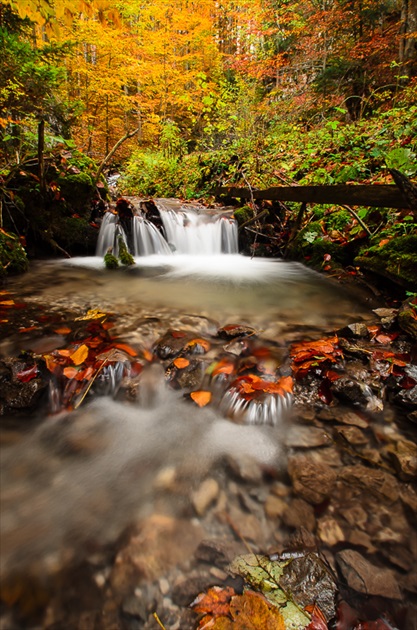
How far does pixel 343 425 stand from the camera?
2.04 m

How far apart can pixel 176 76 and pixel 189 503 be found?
727 inches

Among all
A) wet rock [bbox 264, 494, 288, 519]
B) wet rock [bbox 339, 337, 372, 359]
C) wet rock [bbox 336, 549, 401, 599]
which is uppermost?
wet rock [bbox 339, 337, 372, 359]

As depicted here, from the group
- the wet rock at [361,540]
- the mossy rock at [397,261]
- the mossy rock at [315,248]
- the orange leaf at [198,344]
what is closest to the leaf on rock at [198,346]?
the orange leaf at [198,344]

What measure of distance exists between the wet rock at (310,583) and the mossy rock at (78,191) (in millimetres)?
7224

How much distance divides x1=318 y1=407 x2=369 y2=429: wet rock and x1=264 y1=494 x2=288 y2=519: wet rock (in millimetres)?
716

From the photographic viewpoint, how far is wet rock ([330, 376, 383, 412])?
7.18ft

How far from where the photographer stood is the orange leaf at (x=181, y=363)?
2.62m

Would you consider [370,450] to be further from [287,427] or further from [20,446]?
[20,446]

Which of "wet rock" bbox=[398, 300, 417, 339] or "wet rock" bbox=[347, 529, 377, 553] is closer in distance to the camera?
"wet rock" bbox=[347, 529, 377, 553]

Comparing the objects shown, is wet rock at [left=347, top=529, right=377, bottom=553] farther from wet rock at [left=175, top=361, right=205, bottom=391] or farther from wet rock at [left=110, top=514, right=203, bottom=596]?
wet rock at [left=175, top=361, right=205, bottom=391]

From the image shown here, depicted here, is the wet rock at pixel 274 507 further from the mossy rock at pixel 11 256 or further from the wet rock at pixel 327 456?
the mossy rock at pixel 11 256

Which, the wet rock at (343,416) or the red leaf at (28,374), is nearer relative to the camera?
the wet rock at (343,416)

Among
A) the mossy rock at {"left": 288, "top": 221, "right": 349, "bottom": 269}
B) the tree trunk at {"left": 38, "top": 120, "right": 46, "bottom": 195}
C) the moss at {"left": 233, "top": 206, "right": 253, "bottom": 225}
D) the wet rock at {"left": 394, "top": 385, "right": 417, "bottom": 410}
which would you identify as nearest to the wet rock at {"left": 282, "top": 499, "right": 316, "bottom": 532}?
the wet rock at {"left": 394, "top": 385, "right": 417, "bottom": 410}

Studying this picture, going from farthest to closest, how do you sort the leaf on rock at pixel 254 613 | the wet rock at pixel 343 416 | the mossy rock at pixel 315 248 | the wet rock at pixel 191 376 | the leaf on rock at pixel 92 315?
the mossy rock at pixel 315 248
the leaf on rock at pixel 92 315
the wet rock at pixel 191 376
the wet rock at pixel 343 416
the leaf on rock at pixel 254 613
